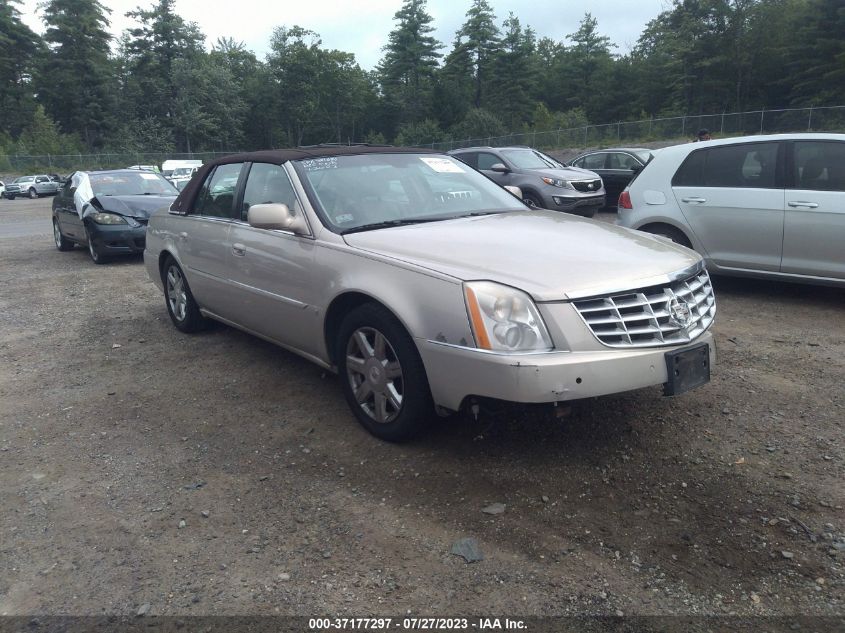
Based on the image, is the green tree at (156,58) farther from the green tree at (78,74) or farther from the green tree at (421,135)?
the green tree at (421,135)

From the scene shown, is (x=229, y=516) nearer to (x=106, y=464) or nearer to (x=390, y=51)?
(x=106, y=464)

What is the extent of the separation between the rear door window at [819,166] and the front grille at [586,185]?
6772mm

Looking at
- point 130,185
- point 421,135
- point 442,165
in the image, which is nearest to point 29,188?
point 421,135

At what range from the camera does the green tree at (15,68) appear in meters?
69.0

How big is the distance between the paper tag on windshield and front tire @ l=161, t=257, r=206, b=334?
242 centimetres

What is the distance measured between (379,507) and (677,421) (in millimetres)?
1862

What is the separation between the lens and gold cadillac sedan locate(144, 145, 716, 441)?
10.4ft

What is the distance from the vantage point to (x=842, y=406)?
162 inches

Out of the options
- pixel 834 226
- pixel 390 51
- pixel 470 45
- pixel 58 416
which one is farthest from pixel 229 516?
pixel 390 51

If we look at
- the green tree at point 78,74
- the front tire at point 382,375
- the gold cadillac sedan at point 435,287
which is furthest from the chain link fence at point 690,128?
the green tree at point 78,74

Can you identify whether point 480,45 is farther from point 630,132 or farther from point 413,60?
point 630,132

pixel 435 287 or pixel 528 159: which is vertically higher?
pixel 528 159

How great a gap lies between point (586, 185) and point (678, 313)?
10353mm

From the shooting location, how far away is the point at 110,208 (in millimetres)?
10945
